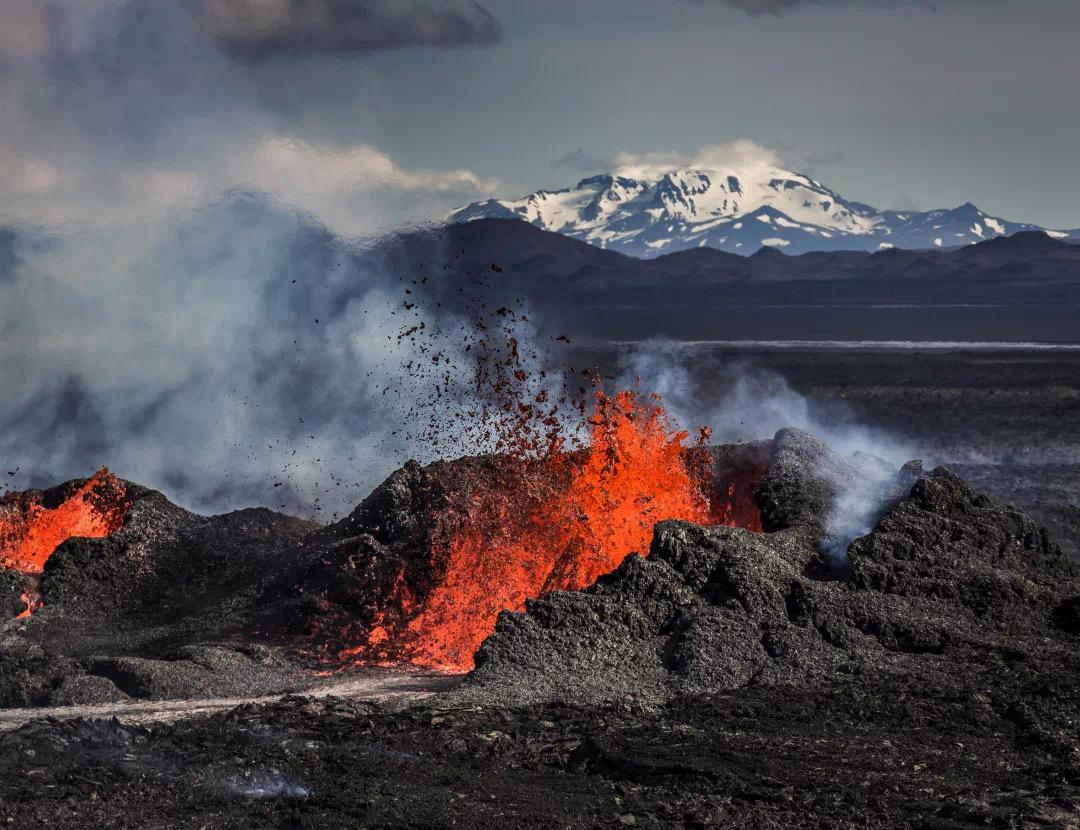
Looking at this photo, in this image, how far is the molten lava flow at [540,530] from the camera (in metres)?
15.6

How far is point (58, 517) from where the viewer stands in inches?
786

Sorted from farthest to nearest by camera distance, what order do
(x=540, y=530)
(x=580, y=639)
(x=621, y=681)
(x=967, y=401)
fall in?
(x=967, y=401)
(x=540, y=530)
(x=580, y=639)
(x=621, y=681)

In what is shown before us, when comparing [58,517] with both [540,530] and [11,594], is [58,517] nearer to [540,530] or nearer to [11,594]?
[11,594]

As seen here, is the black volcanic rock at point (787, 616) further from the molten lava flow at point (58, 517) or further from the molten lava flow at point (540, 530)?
the molten lava flow at point (58, 517)

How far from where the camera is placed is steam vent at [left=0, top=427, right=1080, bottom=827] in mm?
10578

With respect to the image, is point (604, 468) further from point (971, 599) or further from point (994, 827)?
point (994, 827)

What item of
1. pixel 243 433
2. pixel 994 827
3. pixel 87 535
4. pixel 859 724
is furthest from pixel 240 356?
pixel 994 827

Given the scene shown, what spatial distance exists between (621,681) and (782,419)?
64.9 feet

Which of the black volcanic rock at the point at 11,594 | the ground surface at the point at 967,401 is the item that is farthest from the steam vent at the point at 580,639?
the ground surface at the point at 967,401

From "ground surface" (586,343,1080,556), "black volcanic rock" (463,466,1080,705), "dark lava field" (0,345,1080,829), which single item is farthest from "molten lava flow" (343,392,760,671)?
"ground surface" (586,343,1080,556)

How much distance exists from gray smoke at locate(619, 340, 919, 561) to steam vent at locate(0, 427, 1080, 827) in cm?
13

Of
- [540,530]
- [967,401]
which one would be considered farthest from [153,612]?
[967,401]

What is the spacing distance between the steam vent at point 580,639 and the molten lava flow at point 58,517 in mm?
38

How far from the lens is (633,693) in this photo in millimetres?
13078
